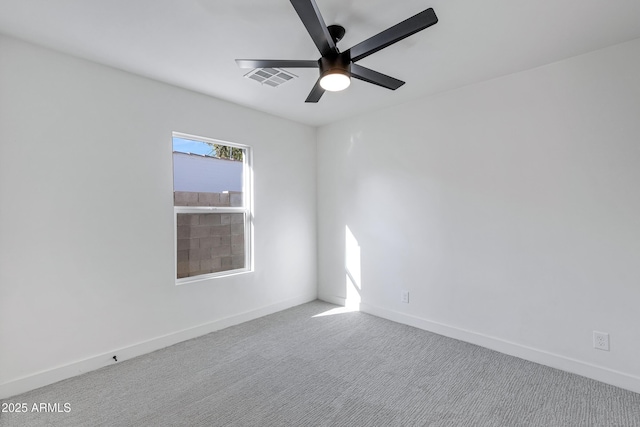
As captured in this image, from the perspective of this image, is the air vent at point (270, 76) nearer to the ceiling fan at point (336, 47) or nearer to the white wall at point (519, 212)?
the ceiling fan at point (336, 47)

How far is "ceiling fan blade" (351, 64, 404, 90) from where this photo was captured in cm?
200

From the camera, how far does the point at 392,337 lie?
3064 millimetres

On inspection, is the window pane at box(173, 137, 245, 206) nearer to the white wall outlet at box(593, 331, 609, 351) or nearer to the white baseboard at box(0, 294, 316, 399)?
A: the white baseboard at box(0, 294, 316, 399)

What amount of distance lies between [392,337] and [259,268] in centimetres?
172

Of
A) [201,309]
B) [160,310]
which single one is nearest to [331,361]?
[201,309]

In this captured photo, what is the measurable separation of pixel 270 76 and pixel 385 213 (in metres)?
1.95

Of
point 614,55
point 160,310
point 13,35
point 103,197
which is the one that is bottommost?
point 160,310

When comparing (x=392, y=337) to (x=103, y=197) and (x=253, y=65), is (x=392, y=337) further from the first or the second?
(x=103, y=197)

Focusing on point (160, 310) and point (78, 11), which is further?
point (160, 310)

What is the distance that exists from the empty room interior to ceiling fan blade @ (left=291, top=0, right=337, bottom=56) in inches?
0.5

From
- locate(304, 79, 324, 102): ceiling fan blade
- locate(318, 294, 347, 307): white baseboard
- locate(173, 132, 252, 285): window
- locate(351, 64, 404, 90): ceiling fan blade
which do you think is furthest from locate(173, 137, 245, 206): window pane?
locate(351, 64, 404, 90): ceiling fan blade

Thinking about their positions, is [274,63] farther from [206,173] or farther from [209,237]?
[209,237]

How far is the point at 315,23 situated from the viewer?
1552mm

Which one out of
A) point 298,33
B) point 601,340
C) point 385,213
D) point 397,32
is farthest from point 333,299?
point 397,32
